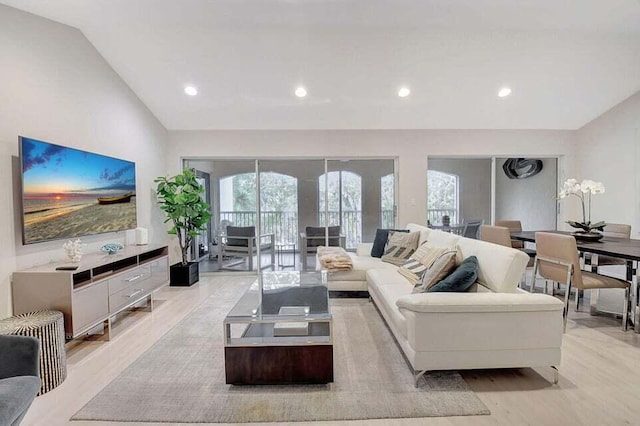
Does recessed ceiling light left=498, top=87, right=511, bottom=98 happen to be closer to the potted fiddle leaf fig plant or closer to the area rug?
the area rug

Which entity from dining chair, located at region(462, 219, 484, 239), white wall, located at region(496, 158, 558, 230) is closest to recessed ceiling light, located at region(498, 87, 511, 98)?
white wall, located at region(496, 158, 558, 230)

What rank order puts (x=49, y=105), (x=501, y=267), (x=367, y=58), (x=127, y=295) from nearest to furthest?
(x=501, y=267) < (x=49, y=105) < (x=127, y=295) < (x=367, y=58)

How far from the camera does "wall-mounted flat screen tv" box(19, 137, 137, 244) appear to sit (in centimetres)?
270

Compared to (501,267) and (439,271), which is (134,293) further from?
(501,267)

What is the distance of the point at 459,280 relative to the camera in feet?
7.72

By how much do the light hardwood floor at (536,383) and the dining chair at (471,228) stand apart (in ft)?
8.49

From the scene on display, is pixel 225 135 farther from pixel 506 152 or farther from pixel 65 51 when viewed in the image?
pixel 506 152

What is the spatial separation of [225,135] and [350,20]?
2.94 metres

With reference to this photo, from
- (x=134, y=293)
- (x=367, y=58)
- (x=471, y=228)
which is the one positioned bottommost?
(x=134, y=293)

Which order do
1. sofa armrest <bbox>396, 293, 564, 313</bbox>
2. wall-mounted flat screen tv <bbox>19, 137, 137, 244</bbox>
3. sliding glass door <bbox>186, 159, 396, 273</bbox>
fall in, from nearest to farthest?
sofa armrest <bbox>396, 293, 564, 313</bbox>, wall-mounted flat screen tv <bbox>19, 137, 137, 244</bbox>, sliding glass door <bbox>186, 159, 396, 273</bbox>

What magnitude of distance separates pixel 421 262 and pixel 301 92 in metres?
2.77

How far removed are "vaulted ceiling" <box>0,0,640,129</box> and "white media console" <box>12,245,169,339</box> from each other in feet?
7.15

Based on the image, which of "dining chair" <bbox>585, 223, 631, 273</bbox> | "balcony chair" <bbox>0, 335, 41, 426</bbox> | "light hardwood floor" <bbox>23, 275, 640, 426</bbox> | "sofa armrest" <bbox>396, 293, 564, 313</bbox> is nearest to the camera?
"balcony chair" <bbox>0, 335, 41, 426</bbox>

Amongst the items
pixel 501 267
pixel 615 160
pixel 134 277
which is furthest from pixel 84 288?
pixel 615 160
